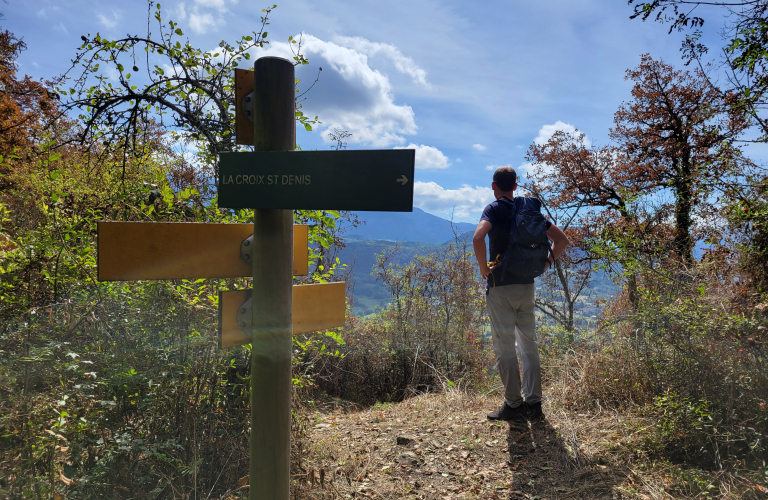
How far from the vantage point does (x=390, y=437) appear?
12.7ft

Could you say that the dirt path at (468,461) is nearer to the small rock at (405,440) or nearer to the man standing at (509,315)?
the small rock at (405,440)

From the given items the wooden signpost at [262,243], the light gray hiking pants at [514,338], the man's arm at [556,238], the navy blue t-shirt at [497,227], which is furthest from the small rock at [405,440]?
the wooden signpost at [262,243]

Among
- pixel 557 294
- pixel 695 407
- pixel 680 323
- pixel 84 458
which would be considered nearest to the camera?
pixel 84 458

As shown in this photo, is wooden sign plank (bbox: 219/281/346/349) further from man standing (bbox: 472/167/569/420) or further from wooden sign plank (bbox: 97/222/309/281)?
man standing (bbox: 472/167/569/420)

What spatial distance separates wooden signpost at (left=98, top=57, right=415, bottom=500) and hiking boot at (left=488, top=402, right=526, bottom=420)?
2.79 metres

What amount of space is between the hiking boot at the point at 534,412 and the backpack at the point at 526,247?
1186 millimetres

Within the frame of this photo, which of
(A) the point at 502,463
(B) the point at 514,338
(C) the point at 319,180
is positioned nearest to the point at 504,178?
(B) the point at 514,338

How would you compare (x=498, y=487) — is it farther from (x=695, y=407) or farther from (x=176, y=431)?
(x=176, y=431)

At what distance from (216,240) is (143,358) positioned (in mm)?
1523

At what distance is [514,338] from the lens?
392cm

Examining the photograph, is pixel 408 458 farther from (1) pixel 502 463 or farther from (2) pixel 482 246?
(2) pixel 482 246

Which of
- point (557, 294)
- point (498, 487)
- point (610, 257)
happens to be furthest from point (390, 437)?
point (557, 294)

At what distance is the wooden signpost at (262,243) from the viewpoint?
151 cm

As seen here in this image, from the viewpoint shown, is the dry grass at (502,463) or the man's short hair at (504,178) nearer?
the dry grass at (502,463)
